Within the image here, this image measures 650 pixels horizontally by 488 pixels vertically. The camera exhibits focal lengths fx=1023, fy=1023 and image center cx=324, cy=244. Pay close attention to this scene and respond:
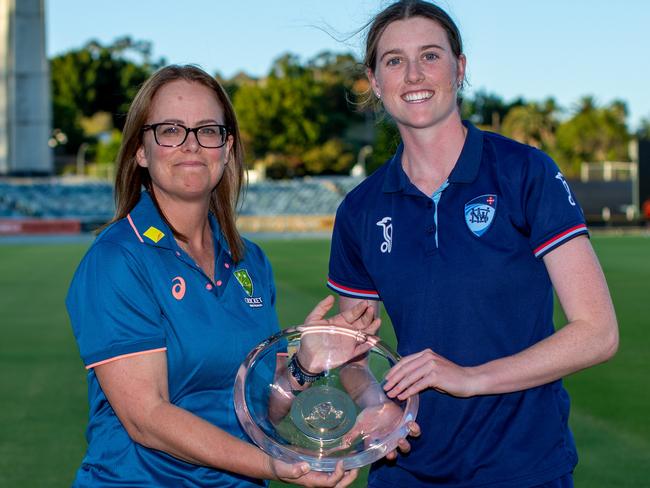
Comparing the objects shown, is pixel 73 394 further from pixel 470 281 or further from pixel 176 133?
pixel 470 281

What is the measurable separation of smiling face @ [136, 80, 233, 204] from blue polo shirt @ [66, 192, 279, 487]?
10 centimetres

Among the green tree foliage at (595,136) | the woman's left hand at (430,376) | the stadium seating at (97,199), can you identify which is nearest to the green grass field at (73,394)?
the woman's left hand at (430,376)

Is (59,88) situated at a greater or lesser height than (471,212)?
Result: greater

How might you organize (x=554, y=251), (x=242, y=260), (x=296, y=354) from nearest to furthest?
(x=554, y=251) → (x=296, y=354) → (x=242, y=260)

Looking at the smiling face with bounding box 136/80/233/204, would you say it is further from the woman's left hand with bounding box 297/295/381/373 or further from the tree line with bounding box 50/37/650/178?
the tree line with bounding box 50/37/650/178

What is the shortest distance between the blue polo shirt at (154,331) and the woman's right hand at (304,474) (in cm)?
30

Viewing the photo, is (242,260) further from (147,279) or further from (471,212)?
(471,212)

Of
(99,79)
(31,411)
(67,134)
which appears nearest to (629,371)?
(31,411)

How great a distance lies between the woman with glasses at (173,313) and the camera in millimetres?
2627

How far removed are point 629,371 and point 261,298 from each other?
22.6 feet

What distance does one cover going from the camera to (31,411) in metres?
7.82

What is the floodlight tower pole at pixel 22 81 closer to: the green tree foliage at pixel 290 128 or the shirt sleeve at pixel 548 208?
the green tree foliage at pixel 290 128

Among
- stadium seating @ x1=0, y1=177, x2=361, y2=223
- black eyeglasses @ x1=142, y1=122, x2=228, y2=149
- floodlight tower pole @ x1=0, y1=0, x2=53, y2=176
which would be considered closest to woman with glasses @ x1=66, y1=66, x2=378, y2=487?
black eyeglasses @ x1=142, y1=122, x2=228, y2=149

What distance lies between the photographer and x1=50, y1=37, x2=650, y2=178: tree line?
266ft
